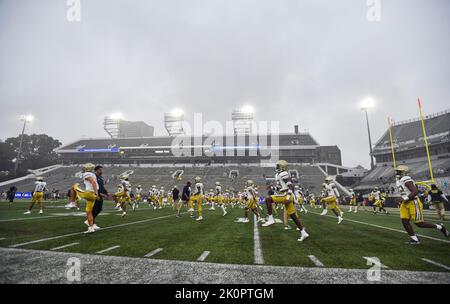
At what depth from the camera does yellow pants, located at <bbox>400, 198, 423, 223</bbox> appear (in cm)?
557

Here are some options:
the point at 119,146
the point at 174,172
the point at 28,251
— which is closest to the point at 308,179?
the point at 174,172

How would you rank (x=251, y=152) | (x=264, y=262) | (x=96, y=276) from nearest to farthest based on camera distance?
(x=96, y=276), (x=264, y=262), (x=251, y=152)

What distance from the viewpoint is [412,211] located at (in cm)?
559

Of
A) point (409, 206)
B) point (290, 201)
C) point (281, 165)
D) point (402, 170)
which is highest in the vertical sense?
point (281, 165)

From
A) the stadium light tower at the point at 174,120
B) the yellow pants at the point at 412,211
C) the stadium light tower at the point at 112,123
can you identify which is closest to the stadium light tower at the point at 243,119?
the stadium light tower at the point at 174,120

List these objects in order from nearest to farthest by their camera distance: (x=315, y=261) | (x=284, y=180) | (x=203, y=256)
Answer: (x=315, y=261), (x=203, y=256), (x=284, y=180)

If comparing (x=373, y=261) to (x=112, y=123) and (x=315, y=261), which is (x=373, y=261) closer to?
(x=315, y=261)

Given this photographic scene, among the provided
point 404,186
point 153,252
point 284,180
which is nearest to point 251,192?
point 284,180

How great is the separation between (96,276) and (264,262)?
8.12 feet

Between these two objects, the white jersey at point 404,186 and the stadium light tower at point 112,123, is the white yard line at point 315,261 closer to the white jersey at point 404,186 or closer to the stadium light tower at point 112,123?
the white jersey at point 404,186

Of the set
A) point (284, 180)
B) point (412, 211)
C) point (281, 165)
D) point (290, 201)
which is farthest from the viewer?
point (284, 180)

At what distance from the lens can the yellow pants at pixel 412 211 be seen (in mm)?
5566
